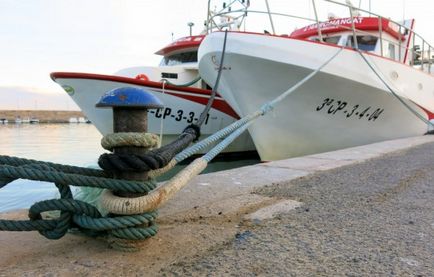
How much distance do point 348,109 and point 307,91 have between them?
1.11 metres

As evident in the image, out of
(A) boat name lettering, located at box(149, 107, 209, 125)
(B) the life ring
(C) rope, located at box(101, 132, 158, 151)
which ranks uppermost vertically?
(C) rope, located at box(101, 132, 158, 151)

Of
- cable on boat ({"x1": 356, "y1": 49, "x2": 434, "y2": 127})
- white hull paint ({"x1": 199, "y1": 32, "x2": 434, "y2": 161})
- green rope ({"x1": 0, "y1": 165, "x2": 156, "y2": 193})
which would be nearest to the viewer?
green rope ({"x1": 0, "y1": 165, "x2": 156, "y2": 193})

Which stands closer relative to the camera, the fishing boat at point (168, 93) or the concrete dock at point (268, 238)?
the concrete dock at point (268, 238)

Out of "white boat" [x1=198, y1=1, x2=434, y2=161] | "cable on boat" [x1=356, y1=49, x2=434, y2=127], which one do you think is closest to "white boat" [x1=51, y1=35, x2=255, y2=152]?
"white boat" [x1=198, y1=1, x2=434, y2=161]

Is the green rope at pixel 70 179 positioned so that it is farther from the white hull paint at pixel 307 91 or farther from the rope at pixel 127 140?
the white hull paint at pixel 307 91

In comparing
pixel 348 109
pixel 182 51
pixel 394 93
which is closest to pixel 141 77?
pixel 182 51

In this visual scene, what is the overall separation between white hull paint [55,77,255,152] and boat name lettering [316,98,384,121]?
2.90m

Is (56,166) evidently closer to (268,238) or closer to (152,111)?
(268,238)

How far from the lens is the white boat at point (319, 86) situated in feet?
23.3

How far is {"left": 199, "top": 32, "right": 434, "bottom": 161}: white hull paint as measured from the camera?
708cm

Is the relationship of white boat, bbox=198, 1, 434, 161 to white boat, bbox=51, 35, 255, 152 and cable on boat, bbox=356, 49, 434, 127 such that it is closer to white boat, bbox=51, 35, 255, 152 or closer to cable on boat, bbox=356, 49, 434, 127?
cable on boat, bbox=356, 49, 434, 127

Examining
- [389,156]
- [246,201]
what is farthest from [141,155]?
[389,156]

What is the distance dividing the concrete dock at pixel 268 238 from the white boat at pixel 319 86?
4.00 meters

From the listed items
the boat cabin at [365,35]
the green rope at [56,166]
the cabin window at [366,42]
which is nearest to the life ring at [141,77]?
the boat cabin at [365,35]
